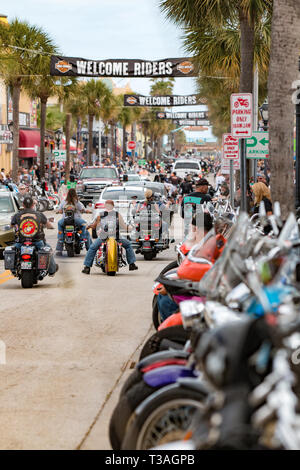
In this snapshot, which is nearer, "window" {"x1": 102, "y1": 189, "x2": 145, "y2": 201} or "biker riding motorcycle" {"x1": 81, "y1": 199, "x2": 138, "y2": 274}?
"biker riding motorcycle" {"x1": 81, "y1": 199, "x2": 138, "y2": 274}

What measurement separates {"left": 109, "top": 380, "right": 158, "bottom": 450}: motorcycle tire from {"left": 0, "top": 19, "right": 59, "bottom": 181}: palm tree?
3715 centimetres

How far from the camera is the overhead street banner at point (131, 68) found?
117ft

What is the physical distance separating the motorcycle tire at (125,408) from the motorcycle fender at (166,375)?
0.13 feet

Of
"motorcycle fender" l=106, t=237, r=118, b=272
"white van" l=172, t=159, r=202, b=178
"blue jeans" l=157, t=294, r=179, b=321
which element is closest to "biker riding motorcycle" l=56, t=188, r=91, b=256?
"motorcycle fender" l=106, t=237, r=118, b=272

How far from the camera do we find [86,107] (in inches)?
2697

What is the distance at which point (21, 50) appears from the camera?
4247 cm

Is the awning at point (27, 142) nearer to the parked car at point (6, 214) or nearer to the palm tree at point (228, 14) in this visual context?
the palm tree at point (228, 14)

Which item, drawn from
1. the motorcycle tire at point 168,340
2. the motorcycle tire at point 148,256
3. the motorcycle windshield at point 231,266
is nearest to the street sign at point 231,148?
the motorcycle tire at point 148,256

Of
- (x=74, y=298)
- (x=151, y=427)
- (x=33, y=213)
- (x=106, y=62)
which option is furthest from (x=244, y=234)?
(x=106, y=62)

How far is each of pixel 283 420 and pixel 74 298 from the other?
974cm

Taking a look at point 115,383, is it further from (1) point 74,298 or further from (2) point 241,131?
(2) point 241,131

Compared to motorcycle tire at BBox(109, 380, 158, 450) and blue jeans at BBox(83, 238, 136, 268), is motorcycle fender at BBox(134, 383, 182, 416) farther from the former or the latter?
blue jeans at BBox(83, 238, 136, 268)

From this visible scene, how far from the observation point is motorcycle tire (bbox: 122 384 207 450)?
4367 mm

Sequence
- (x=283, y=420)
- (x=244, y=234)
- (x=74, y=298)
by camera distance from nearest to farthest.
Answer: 1. (x=283, y=420)
2. (x=244, y=234)
3. (x=74, y=298)
